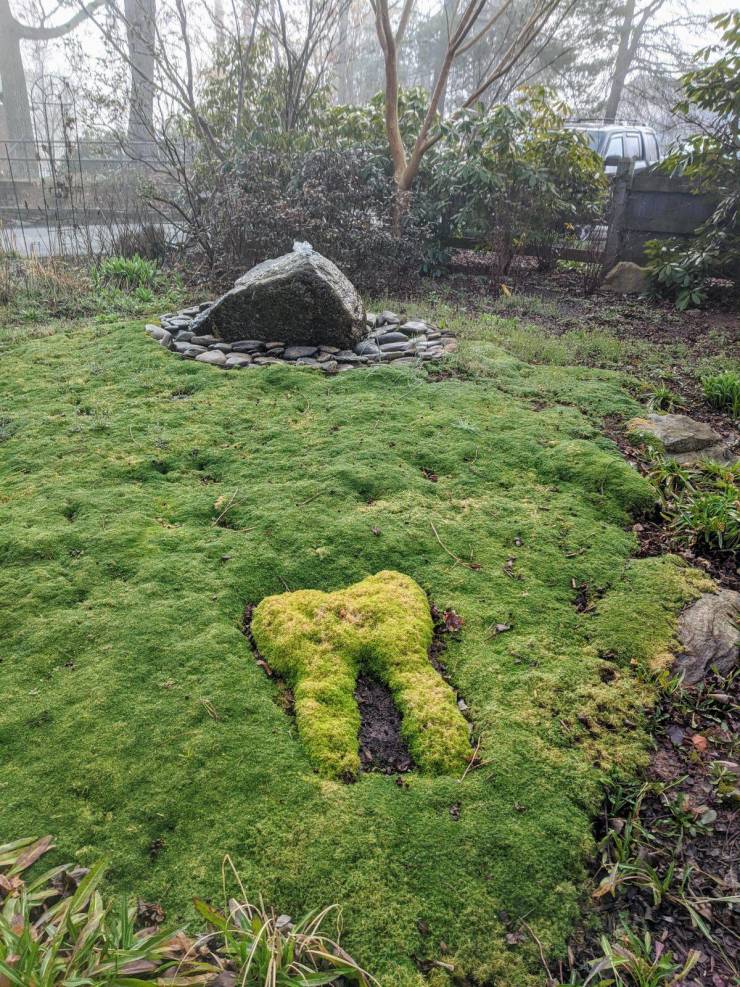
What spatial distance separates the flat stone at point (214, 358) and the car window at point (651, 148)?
35.9 feet

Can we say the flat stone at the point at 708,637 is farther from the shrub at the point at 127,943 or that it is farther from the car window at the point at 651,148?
the car window at the point at 651,148

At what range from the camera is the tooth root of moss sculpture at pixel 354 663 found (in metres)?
2.08

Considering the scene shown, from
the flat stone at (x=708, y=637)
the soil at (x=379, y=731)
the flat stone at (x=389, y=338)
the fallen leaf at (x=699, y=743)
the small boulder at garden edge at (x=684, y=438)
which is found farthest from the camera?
the flat stone at (x=389, y=338)

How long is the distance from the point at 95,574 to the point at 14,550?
1.45 feet

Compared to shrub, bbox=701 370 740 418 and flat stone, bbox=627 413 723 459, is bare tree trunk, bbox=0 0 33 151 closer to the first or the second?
shrub, bbox=701 370 740 418

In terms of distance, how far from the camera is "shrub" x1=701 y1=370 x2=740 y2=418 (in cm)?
472

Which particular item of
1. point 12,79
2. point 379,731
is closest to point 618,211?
point 379,731

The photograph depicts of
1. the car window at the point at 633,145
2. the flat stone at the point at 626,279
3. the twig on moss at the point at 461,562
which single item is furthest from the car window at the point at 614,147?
the twig on moss at the point at 461,562

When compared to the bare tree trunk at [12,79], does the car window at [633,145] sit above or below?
below

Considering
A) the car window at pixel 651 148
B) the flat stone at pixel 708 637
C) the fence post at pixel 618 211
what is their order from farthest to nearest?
the car window at pixel 651 148 < the fence post at pixel 618 211 < the flat stone at pixel 708 637

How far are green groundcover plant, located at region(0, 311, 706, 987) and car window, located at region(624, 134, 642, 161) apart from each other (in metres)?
9.98

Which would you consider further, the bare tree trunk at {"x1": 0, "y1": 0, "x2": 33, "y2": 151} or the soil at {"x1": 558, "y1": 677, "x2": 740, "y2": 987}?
the bare tree trunk at {"x1": 0, "y1": 0, "x2": 33, "y2": 151}

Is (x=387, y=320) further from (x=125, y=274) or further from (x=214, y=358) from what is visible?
(x=125, y=274)

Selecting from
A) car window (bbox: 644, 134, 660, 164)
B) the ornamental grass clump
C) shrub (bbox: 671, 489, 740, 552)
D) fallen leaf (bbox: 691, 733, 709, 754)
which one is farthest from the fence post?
the ornamental grass clump
